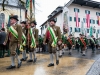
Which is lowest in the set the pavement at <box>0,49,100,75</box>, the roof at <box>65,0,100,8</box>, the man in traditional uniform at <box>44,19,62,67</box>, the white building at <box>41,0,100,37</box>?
the pavement at <box>0,49,100,75</box>

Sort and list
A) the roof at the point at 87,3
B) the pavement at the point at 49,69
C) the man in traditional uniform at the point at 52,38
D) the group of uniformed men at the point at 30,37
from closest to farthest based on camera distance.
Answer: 1. the pavement at the point at 49,69
2. the group of uniformed men at the point at 30,37
3. the man in traditional uniform at the point at 52,38
4. the roof at the point at 87,3

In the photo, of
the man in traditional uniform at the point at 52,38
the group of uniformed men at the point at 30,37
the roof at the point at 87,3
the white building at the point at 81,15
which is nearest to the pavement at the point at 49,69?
the group of uniformed men at the point at 30,37

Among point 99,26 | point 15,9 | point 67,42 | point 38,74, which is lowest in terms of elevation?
point 38,74

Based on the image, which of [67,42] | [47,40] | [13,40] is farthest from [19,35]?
[67,42]

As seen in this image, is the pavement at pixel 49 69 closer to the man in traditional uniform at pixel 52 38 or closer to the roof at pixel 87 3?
the man in traditional uniform at pixel 52 38

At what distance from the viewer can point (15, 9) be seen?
36531 millimetres

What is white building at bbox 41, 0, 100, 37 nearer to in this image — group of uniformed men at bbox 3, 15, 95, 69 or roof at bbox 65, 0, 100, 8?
roof at bbox 65, 0, 100, 8

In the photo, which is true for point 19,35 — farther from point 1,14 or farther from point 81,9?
point 81,9

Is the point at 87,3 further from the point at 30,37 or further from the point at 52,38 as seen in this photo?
the point at 52,38

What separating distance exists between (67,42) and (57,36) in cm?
712

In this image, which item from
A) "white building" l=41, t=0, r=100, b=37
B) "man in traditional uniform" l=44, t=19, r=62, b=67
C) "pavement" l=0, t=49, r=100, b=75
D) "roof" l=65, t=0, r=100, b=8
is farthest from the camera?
"roof" l=65, t=0, r=100, b=8

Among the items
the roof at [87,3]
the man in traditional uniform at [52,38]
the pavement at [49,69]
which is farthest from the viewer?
the roof at [87,3]

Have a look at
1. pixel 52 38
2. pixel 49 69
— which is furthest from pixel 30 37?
pixel 49 69

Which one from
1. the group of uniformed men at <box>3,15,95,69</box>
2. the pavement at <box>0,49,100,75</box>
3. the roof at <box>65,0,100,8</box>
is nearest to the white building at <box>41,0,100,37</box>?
the roof at <box>65,0,100,8</box>
